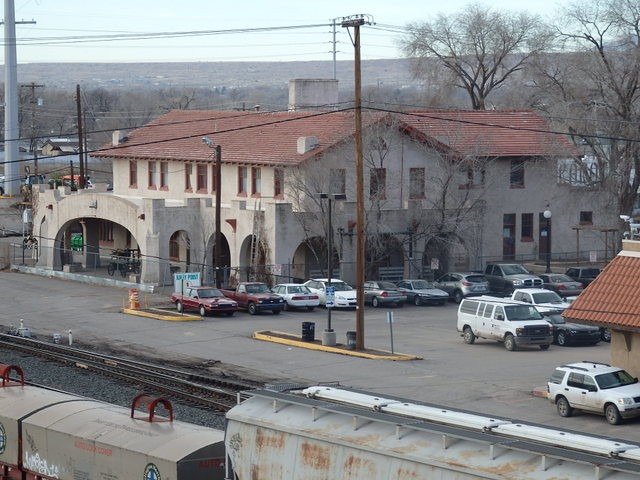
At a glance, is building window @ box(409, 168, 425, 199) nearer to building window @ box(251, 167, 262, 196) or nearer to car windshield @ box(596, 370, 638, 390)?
building window @ box(251, 167, 262, 196)

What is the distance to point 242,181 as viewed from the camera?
58.9 metres

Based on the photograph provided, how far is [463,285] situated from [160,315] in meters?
13.8

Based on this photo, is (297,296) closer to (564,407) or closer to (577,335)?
(577,335)

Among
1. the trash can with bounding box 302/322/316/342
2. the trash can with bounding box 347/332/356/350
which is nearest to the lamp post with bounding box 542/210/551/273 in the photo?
the trash can with bounding box 302/322/316/342

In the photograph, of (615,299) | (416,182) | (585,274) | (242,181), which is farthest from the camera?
(242,181)

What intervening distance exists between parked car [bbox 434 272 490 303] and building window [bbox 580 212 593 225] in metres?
12.4

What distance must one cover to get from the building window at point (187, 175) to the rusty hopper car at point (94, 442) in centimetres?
4160

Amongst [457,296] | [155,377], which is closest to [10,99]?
[457,296]

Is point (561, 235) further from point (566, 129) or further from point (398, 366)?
point (398, 366)

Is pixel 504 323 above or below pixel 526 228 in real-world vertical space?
below

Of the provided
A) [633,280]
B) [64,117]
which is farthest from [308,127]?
[64,117]

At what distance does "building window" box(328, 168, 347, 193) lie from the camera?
55281mm

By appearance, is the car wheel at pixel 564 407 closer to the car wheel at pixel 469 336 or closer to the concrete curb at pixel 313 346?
the concrete curb at pixel 313 346

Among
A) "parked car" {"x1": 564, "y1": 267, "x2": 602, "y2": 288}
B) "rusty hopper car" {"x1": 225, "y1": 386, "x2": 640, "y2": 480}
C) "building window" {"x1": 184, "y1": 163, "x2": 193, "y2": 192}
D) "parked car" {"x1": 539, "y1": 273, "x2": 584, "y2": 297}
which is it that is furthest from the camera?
"building window" {"x1": 184, "y1": 163, "x2": 193, "y2": 192}
